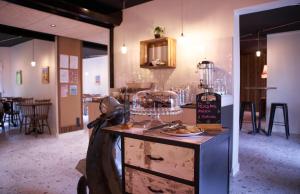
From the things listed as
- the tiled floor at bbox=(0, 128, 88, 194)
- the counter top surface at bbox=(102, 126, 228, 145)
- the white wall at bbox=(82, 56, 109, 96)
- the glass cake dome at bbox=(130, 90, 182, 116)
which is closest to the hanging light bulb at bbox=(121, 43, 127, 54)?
the tiled floor at bbox=(0, 128, 88, 194)

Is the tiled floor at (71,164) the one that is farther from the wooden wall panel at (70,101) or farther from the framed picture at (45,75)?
the framed picture at (45,75)

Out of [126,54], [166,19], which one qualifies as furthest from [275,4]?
[126,54]

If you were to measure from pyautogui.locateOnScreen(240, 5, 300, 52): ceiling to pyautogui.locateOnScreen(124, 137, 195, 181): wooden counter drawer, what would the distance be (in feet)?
13.8

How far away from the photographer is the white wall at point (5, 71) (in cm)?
852

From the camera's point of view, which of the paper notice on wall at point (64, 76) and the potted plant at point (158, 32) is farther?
the paper notice on wall at point (64, 76)

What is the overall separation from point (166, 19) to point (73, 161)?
277 centimetres

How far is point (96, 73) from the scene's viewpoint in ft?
37.2

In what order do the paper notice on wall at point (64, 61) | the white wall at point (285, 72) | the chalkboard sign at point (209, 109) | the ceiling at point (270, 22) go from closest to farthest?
the chalkboard sign at point (209, 109) < the ceiling at point (270, 22) < the paper notice on wall at point (64, 61) < the white wall at point (285, 72)

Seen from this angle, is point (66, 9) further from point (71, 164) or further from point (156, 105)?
point (156, 105)

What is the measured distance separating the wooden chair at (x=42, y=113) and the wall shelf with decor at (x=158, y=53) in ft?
10.6

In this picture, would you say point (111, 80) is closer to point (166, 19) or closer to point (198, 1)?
point (166, 19)

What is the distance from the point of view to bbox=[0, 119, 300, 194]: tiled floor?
2.74 meters

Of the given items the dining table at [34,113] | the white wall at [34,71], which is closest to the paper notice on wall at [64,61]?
the white wall at [34,71]

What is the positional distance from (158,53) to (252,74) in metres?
6.95
